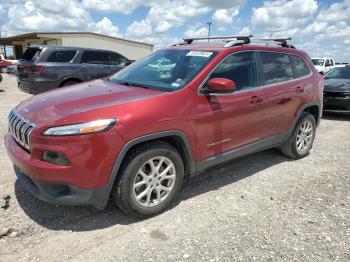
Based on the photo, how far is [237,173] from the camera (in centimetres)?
501

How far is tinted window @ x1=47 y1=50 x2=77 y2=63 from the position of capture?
385 inches

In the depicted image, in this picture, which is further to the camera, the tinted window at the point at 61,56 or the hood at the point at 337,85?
the tinted window at the point at 61,56

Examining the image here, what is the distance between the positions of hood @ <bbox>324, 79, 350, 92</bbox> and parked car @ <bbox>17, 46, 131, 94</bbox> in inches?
252

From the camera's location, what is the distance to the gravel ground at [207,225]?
313 cm

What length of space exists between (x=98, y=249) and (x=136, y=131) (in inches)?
42.8

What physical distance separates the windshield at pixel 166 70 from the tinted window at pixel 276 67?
3.26ft

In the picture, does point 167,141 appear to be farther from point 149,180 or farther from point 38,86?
point 38,86

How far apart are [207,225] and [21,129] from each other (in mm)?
2032

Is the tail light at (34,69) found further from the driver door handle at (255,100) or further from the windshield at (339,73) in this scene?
the windshield at (339,73)

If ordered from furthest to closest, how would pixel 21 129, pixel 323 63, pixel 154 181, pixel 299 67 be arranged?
pixel 323 63 < pixel 299 67 < pixel 154 181 < pixel 21 129

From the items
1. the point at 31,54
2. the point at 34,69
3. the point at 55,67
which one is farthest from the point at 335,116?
the point at 31,54

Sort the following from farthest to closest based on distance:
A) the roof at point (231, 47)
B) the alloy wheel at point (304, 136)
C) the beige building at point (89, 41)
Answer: the beige building at point (89, 41)
the alloy wheel at point (304, 136)
the roof at point (231, 47)

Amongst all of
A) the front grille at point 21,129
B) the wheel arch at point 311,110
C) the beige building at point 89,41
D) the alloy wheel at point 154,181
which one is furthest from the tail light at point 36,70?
the beige building at point 89,41

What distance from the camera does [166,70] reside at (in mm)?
4324
